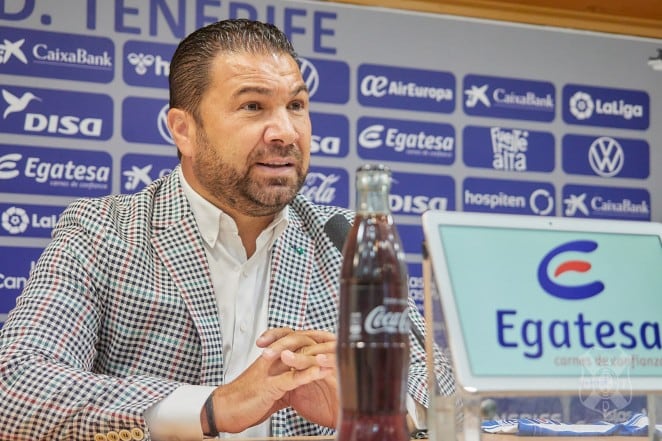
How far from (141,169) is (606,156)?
214 cm

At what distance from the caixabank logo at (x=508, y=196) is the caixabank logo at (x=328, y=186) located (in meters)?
0.55

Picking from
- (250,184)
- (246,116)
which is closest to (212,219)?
(250,184)

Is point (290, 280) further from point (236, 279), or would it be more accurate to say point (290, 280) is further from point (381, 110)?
point (381, 110)

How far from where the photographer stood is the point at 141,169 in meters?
3.52

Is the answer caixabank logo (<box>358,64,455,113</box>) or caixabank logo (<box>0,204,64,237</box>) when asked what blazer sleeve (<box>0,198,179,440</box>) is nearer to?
caixabank logo (<box>0,204,64,237</box>)

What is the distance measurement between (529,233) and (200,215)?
116cm

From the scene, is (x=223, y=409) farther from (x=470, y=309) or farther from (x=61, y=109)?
(x=61, y=109)

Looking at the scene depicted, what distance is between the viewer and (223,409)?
1407 millimetres

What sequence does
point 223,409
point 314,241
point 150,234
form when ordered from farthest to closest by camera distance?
1. point 314,241
2. point 150,234
3. point 223,409

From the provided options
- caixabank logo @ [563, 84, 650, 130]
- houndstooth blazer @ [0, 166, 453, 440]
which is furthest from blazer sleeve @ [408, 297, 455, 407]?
caixabank logo @ [563, 84, 650, 130]

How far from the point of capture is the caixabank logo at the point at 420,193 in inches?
152

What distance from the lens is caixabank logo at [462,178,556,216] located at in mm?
4000

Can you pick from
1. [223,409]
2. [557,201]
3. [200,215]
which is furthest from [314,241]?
[557,201]

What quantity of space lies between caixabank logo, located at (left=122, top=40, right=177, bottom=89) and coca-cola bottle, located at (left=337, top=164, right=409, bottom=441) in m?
2.85
